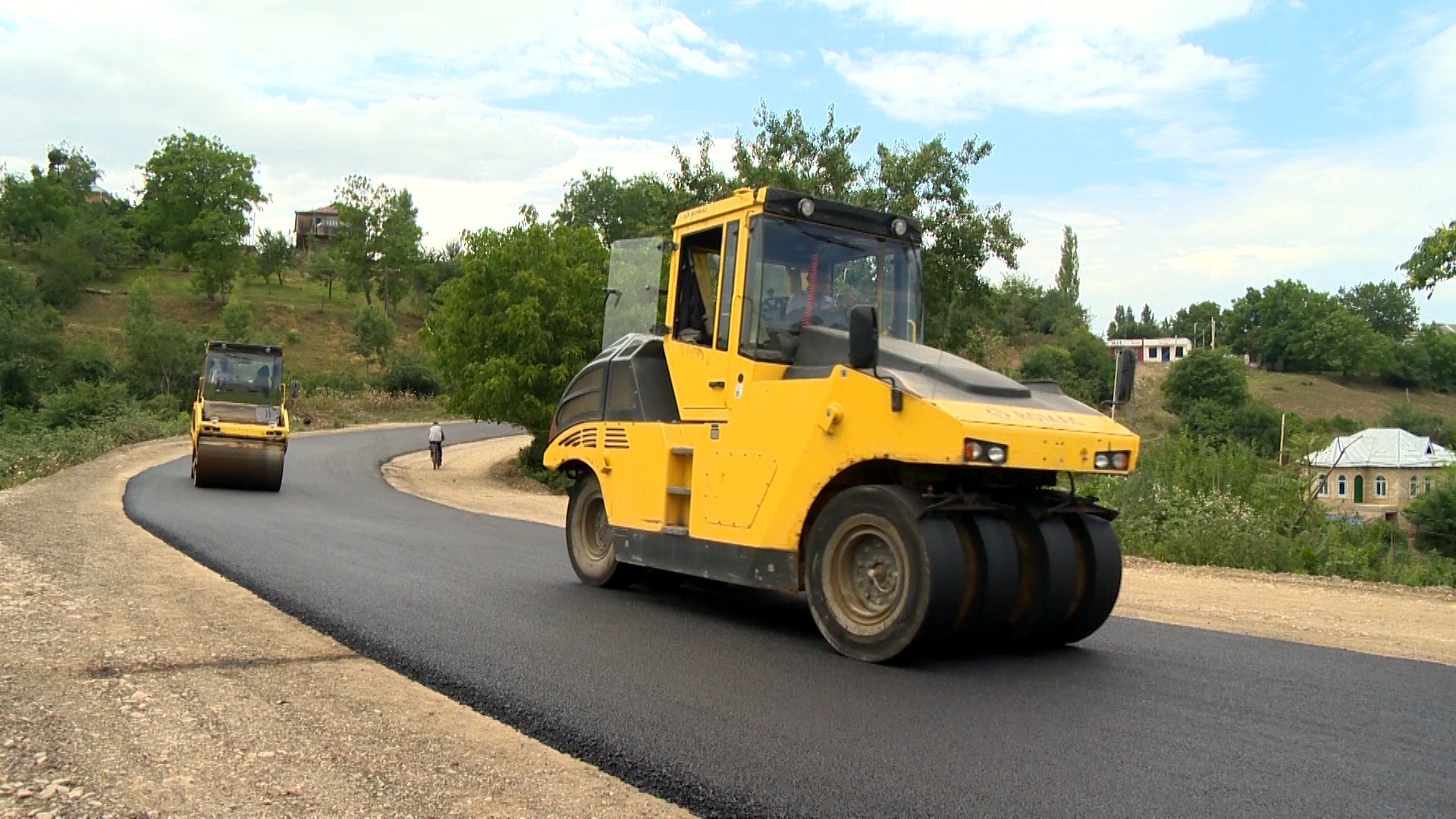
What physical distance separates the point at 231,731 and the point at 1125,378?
5.17 m

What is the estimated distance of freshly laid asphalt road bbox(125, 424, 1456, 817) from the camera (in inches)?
152

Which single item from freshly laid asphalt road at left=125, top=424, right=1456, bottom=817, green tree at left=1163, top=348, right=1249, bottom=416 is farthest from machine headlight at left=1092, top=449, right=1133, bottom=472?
green tree at left=1163, top=348, right=1249, bottom=416

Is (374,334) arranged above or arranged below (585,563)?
above

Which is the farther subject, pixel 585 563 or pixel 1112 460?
pixel 585 563

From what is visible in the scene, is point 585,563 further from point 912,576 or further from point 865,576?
point 912,576

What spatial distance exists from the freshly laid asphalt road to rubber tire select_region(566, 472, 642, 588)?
14 cm

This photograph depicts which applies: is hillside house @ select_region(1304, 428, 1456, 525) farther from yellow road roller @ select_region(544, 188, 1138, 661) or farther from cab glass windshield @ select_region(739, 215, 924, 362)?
yellow road roller @ select_region(544, 188, 1138, 661)

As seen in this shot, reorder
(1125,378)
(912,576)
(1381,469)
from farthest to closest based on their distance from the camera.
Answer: (1381,469) → (1125,378) → (912,576)

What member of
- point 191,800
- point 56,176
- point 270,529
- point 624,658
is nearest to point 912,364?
point 624,658

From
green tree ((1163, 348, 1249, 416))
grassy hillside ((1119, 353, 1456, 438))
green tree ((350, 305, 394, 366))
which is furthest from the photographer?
grassy hillside ((1119, 353, 1456, 438))

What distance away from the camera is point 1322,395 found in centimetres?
8625

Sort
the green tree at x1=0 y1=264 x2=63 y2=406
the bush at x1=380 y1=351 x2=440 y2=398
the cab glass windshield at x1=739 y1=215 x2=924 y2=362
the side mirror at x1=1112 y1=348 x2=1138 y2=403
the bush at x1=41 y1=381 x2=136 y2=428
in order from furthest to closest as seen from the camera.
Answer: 1. the bush at x1=380 y1=351 x2=440 y2=398
2. the green tree at x1=0 y1=264 x2=63 y2=406
3. the bush at x1=41 y1=381 x2=136 y2=428
4. the cab glass windshield at x1=739 y1=215 x2=924 y2=362
5. the side mirror at x1=1112 y1=348 x2=1138 y2=403

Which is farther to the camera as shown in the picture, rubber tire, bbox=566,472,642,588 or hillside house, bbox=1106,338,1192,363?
hillside house, bbox=1106,338,1192,363

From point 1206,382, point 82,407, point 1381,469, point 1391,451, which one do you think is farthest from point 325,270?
point 1391,451
